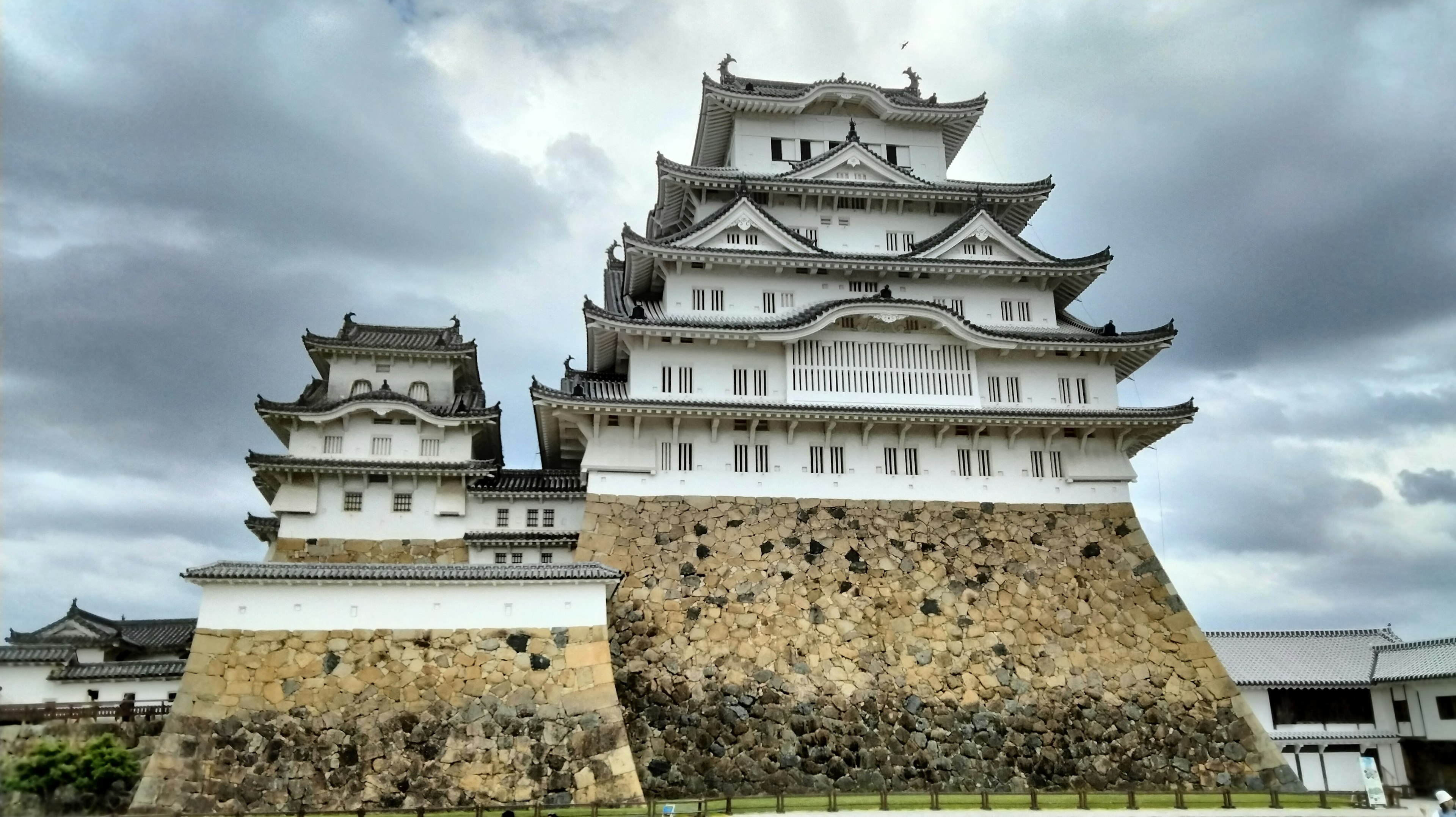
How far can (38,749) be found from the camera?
15.5m

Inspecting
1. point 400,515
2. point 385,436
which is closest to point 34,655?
point 400,515

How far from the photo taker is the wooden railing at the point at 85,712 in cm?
1734

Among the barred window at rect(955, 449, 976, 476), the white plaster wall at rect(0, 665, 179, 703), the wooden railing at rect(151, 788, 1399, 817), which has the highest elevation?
the barred window at rect(955, 449, 976, 476)

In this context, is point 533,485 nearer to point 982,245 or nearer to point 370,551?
point 370,551

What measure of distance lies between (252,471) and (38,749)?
962 centimetres

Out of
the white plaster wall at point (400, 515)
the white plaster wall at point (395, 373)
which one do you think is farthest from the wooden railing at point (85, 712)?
the white plaster wall at point (395, 373)

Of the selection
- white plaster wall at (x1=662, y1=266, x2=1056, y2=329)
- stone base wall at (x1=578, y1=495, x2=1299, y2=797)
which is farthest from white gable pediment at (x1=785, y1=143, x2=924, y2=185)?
stone base wall at (x1=578, y1=495, x2=1299, y2=797)

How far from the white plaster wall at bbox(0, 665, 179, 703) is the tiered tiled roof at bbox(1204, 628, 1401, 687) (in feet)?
82.0

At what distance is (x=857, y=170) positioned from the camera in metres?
28.7

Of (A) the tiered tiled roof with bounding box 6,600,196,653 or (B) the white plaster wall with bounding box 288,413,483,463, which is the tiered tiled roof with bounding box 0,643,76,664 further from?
(B) the white plaster wall with bounding box 288,413,483,463

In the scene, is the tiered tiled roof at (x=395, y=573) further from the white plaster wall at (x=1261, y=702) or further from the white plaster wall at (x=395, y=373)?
the white plaster wall at (x=1261, y=702)

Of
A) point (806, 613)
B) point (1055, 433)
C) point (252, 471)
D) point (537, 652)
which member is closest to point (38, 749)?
point (537, 652)

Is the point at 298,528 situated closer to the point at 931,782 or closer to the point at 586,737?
the point at 586,737

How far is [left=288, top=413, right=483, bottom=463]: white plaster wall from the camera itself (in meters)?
25.2
